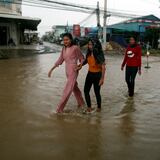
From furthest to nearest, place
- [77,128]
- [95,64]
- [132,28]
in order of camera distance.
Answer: [132,28], [95,64], [77,128]

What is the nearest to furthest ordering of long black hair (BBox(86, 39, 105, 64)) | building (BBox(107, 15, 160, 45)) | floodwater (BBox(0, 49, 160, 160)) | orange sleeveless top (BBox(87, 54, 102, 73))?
floodwater (BBox(0, 49, 160, 160))
long black hair (BBox(86, 39, 105, 64))
orange sleeveless top (BBox(87, 54, 102, 73))
building (BBox(107, 15, 160, 45))

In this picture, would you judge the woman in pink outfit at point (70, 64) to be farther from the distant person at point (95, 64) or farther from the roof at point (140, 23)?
the roof at point (140, 23)

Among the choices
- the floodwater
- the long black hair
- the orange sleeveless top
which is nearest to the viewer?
the floodwater

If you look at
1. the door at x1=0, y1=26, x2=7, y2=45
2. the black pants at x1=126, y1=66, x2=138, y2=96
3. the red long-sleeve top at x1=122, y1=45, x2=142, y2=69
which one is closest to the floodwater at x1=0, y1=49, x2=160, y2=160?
the black pants at x1=126, y1=66, x2=138, y2=96

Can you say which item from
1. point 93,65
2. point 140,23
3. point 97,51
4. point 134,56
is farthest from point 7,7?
point 97,51

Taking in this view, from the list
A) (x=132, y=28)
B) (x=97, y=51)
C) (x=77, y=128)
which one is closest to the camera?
(x=77, y=128)

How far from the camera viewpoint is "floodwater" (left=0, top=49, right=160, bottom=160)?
493cm

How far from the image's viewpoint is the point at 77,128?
6.16 metres

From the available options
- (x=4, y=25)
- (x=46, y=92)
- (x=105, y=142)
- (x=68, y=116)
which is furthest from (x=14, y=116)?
(x=4, y=25)

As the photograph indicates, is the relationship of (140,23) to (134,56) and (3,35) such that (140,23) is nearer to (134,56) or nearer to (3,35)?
(3,35)

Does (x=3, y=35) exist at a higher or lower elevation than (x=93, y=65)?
lower

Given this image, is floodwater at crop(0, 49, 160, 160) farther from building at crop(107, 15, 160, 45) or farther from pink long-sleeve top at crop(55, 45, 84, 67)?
building at crop(107, 15, 160, 45)

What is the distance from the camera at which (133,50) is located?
362 inches

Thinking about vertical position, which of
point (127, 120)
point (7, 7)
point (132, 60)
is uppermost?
point (7, 7)
